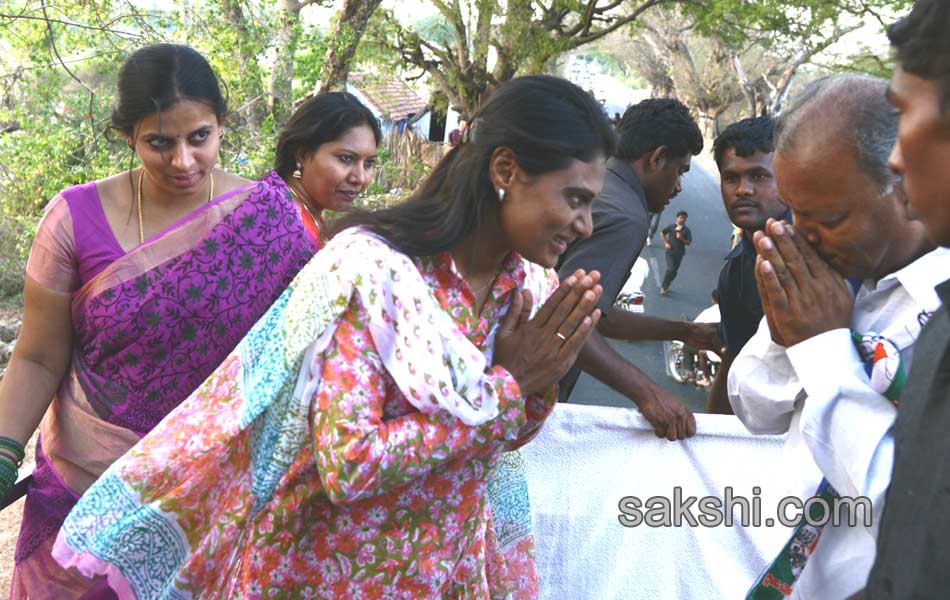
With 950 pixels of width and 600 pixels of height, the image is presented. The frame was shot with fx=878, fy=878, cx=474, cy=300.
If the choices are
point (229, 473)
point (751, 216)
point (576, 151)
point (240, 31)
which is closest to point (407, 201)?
point (576, 151)

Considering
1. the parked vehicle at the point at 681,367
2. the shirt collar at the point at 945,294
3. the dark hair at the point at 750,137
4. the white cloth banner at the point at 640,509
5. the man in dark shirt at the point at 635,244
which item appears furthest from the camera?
the parked vehicle at the point at 681,367

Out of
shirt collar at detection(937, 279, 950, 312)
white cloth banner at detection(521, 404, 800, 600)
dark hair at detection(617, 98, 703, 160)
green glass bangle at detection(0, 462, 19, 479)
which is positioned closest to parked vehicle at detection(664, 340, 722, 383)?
dark hair at detection(617, 98, 703, 160)

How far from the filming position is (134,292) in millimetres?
2332

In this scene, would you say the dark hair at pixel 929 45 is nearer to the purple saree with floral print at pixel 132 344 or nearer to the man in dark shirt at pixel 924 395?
the man in dark shirt at pixel 924 395

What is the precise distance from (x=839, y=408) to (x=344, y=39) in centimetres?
741

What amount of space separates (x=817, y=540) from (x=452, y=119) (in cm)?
1975

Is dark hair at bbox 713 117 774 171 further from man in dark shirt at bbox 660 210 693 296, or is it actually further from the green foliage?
man in dark shirt at bbox 660 210 693 296

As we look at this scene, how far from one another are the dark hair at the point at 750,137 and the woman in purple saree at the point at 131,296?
171cm

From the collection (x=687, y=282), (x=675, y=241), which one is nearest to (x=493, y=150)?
(x=675, y=241)

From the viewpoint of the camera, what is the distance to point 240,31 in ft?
→ 26.0

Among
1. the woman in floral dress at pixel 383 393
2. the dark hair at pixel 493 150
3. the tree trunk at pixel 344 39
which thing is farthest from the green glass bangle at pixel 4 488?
the tree trunk at pixel 344 39

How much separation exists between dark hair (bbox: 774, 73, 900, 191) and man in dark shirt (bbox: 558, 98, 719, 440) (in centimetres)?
111

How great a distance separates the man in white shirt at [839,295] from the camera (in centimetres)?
156

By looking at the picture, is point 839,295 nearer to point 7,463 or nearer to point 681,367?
point 7,463
